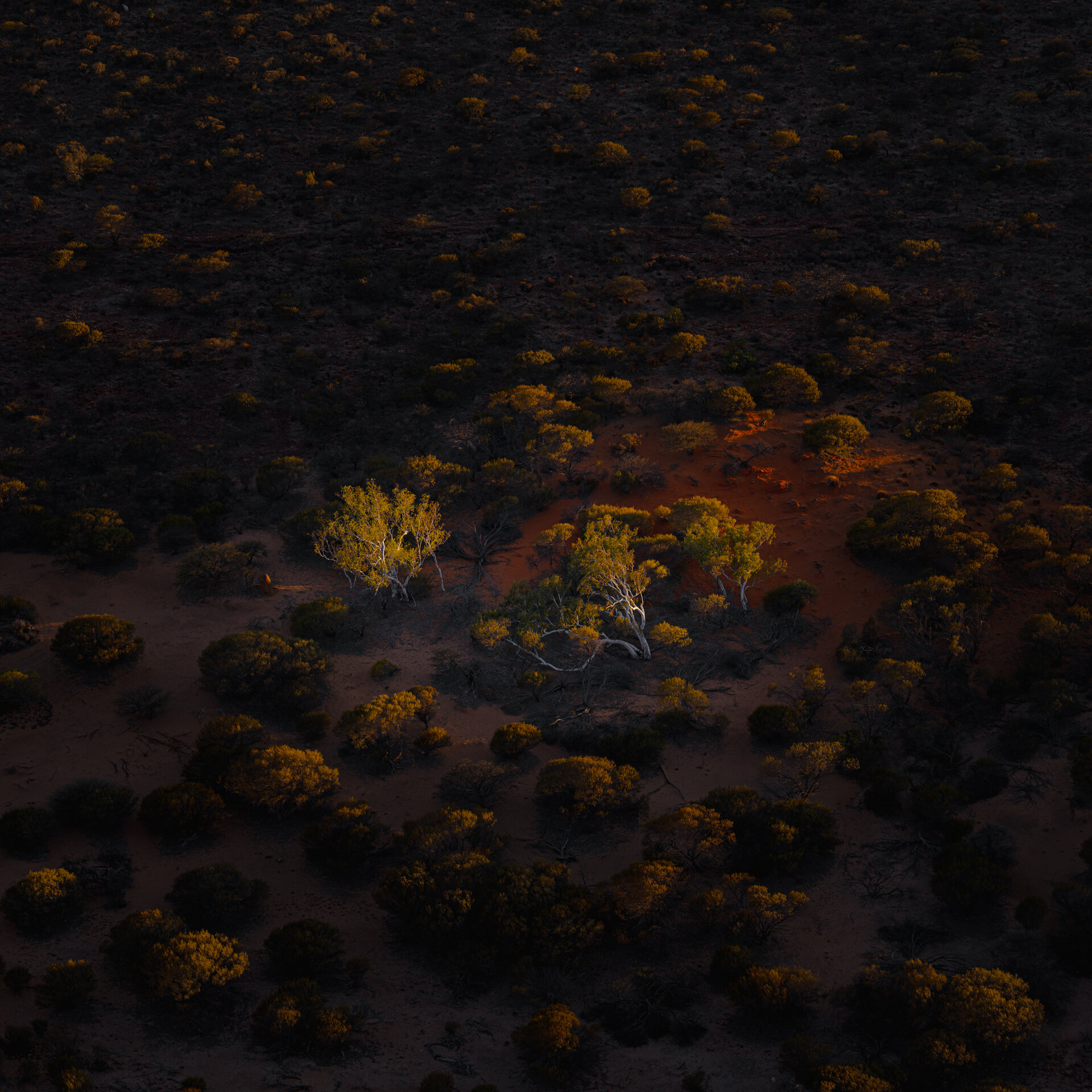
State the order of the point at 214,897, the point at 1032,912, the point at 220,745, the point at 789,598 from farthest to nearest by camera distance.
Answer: the point at 789,598 → the point at 220,745 → the point at 214,897 → the point at 1032,912

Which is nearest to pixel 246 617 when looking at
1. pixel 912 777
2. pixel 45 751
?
pixel 45 751

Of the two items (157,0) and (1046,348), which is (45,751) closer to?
(1046,348)

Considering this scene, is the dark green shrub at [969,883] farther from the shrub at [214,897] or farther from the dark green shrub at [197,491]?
the dark green shrub at [197,491]

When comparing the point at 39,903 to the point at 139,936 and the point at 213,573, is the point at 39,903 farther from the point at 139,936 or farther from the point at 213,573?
the point at 213,573

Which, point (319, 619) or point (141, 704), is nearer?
point (141, 704)

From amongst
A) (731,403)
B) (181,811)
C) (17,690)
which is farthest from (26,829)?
(731,403)

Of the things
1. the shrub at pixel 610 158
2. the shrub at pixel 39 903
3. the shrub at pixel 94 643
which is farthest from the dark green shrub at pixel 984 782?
the shrub at pixel 610 158
